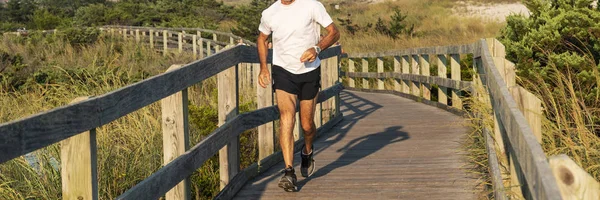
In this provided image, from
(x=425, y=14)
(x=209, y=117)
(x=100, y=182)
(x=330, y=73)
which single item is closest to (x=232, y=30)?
(x=425, y=14)

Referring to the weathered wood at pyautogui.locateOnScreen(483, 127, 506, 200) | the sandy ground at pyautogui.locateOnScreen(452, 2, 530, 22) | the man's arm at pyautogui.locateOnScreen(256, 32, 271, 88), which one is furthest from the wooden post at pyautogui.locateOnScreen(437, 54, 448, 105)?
the sandy ground at pyautogui.locateOnScreen(452, 2, 530, 22)

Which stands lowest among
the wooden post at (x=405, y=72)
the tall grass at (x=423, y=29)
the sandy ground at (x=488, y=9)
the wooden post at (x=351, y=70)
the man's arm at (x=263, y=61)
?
the sandy ground at (x=488, y=9)

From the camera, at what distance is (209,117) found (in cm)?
966

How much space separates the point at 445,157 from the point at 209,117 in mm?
2272

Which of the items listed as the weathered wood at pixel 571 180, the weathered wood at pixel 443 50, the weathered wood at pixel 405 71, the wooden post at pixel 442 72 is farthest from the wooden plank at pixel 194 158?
the weathered wood at pixel 405 71

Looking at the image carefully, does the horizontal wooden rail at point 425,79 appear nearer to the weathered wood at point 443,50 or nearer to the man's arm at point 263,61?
Result: the weathered wood at point 443,50

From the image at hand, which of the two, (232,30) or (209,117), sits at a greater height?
(209,117)

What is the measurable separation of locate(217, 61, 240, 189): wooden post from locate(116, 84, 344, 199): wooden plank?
0.07 meters

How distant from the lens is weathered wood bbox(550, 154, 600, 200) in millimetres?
2549

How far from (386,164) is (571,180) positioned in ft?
21.1

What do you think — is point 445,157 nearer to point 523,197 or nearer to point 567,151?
point 567,151

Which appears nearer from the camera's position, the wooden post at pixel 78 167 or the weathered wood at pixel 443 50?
the wooden post at pixel 78 167

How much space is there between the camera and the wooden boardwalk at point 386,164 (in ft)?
24.6

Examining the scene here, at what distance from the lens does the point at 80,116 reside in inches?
166
